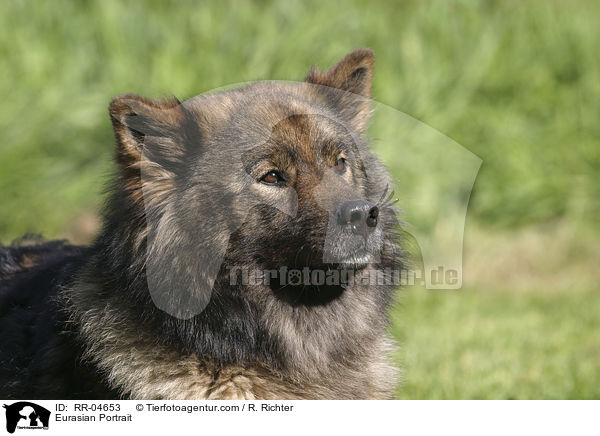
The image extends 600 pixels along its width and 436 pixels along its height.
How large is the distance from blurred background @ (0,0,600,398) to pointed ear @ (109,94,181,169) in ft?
14.1

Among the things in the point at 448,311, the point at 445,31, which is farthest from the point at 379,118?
the point at 448,311

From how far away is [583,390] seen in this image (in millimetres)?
5227

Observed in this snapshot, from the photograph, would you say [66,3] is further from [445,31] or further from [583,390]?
[583,390]

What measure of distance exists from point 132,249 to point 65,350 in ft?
2.03

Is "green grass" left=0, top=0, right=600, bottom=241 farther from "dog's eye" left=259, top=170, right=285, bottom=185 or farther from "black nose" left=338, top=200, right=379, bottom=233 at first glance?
"black nose" left=338, top=200, right=379, bottom=233

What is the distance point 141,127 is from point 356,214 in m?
1.09

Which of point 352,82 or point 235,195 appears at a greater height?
point 352,82
